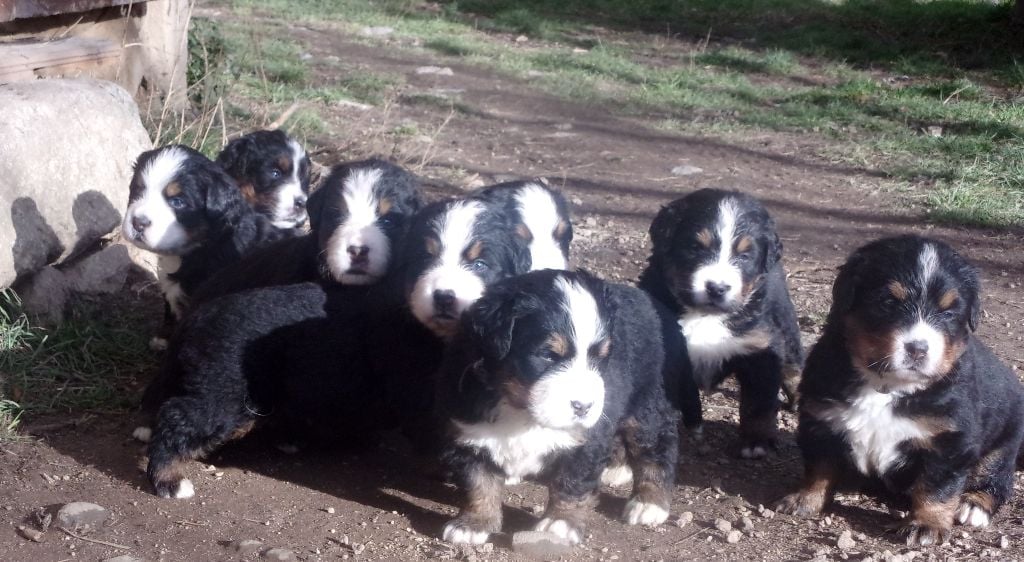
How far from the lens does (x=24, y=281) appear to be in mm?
5875

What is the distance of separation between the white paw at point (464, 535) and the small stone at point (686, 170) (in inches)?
217

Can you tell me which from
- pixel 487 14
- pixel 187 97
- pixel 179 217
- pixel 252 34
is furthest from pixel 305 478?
pixel 487 14

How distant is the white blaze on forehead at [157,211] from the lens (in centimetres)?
545

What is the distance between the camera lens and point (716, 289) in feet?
15.8

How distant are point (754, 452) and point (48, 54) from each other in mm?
4770

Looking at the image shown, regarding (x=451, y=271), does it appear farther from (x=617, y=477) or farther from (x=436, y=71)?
(x=436, y=71)

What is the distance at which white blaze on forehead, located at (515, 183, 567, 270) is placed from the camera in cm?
498

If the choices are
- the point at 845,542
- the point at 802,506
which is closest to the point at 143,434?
the point at 802,506

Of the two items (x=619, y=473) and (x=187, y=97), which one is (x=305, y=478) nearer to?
(x=619, y=473)

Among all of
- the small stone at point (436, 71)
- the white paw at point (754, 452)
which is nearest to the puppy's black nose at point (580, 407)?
the white paw at point (754, 452)

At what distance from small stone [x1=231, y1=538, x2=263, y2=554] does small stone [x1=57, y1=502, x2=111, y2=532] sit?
0.54 m

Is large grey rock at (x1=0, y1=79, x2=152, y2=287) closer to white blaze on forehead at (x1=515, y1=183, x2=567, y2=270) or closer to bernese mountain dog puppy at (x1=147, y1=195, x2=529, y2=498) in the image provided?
bernese mountain dog puppy at (x1=147, y1=195, x2=529, y2=498)

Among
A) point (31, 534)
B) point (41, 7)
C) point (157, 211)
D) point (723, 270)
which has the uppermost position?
point (41, 7)

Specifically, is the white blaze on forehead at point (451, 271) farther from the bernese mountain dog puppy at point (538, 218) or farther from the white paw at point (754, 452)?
the white paw at point (754, 452)
